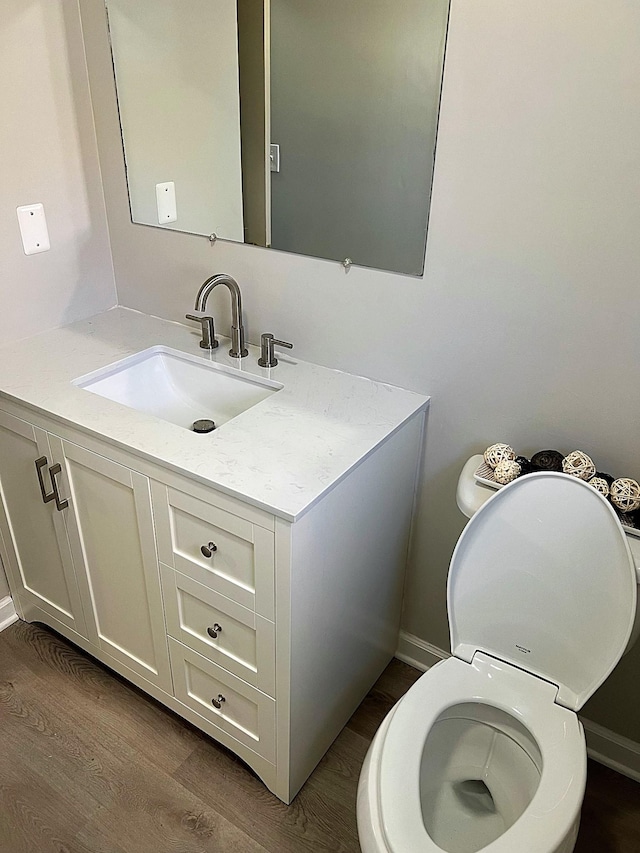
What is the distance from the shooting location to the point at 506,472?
131cm

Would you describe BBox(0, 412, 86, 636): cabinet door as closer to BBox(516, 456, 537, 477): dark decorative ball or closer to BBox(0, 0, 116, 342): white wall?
BBox(0, 0, 116, 342): white wall

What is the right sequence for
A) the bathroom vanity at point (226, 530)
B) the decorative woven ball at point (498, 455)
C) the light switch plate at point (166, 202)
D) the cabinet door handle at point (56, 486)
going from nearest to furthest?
the bathroom vanity at point (226, 530)
the decorative woven ball at point (498, 455)
the cabinet door handle at point (56, 486)
the light switch plate at point (166, 202)

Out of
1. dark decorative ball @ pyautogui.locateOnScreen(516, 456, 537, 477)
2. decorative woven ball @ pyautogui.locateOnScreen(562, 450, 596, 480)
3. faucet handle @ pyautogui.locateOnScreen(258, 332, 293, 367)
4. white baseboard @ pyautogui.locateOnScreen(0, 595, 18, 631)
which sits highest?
faucet handle @ pyautogui.locateOnScreen(258, 332, 293, 367)

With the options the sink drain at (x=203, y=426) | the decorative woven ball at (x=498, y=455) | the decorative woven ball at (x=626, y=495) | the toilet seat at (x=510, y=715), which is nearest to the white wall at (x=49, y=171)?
the sink drain at (x=203, y=426)

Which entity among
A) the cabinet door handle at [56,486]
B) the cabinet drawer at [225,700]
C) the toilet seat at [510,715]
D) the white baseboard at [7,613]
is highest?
the cabinet door handle at [56,486]

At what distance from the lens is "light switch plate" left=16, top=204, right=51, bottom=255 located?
5.38 feet

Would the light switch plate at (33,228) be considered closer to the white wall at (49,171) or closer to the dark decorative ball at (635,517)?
the white wall at (49,171)

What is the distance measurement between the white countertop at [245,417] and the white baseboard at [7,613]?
30.2 inches

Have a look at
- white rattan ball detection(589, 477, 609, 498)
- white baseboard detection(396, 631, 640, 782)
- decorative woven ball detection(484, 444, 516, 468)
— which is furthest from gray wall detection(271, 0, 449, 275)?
white baseboard detection(396, 631, 640, 782)

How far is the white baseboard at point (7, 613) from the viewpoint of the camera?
1932 millimetres

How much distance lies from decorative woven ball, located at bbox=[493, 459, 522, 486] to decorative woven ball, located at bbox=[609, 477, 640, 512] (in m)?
0.18

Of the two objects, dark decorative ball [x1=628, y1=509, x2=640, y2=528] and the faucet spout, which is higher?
the faucet spout

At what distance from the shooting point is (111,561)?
154 centimetres

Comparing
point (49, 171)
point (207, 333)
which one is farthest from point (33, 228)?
point (207, 333)
